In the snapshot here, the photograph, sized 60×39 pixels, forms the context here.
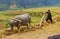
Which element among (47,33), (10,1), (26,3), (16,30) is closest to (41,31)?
(47,33)

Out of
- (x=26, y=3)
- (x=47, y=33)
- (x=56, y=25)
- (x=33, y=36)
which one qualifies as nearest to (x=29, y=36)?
(x=33, y=36)

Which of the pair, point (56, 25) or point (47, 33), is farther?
point (56, 25)

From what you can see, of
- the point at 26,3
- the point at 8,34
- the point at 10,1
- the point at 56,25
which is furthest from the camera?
the point at 10,1

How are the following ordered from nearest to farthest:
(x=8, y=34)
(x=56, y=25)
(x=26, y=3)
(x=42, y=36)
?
(x=42, y=36)
(x=8, y=34)
(x=56, y=25)
(x=26, y=3)

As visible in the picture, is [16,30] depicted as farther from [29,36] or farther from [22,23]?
[29,36]

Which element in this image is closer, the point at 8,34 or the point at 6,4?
the point at 8,34

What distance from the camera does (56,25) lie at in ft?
72.1

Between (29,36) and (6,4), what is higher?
(29,36)

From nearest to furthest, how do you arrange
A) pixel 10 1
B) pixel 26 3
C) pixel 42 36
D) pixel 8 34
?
pixel 42 36, pixel 8 34, pixel 26 3, pixel 10 1

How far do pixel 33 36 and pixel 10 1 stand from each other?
83267 millimetres

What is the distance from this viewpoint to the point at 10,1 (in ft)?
327

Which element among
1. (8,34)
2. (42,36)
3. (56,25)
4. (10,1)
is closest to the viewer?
(42,36)

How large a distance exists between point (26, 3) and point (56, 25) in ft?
237

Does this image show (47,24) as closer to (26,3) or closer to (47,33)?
(47,33)
